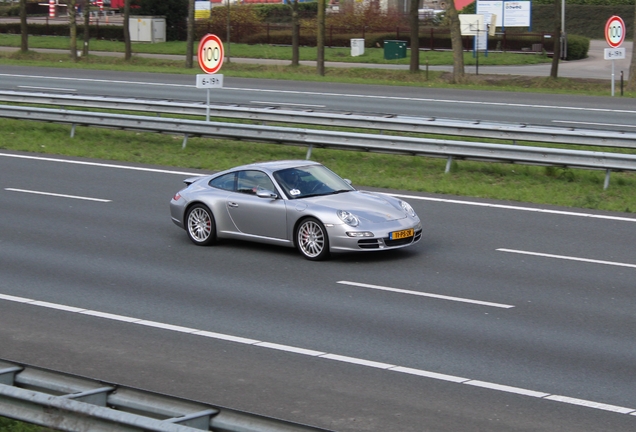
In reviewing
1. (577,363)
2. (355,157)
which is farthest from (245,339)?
(355,157)

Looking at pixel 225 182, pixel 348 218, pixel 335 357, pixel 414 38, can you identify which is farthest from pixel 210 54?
pixel 414 38

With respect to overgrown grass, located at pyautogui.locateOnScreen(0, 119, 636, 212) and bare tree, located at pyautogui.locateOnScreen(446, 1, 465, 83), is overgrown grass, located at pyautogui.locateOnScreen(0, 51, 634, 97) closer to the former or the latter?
bare tree, located at pyautogui.locateOnScreen(446, 1, 465, 83)

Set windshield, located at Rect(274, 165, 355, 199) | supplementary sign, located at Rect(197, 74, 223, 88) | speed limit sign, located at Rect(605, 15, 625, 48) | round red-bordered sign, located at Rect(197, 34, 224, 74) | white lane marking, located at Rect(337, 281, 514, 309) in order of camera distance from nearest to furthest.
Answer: white lane marking, located at Rect(337, 281, 514, 309), windshield, located at Rect(274, 165, 355, 199), supplementary sign, located at Rect(197, 74, 223, 88), round red-bordered sign, located at Rect(197, 34, 224, 74), speed limit sign, located at Rect(605, 15, 625, 48)

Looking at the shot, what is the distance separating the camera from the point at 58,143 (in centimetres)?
2245

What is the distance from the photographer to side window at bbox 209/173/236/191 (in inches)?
533

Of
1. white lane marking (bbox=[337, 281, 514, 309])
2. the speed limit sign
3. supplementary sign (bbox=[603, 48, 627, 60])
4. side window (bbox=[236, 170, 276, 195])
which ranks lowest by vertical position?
white lane marking (bbox=[337, 281, 514, 309])

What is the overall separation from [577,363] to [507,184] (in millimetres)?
9735

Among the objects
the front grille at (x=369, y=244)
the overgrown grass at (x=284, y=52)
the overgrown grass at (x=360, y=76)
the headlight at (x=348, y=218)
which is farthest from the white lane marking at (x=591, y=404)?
the overgrown grass at (x=284, y=52)

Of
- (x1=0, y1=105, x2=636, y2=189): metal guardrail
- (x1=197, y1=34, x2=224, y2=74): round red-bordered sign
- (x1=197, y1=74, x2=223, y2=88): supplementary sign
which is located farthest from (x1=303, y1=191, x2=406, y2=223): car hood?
(x1=197, y1=34, x2=224, y2=74): round red-bordered sign

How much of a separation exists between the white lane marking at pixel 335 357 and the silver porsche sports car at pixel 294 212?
10.5ft

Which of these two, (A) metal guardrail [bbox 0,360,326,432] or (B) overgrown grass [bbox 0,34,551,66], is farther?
(B) overgrown grass [bbox 0,34,551,66]

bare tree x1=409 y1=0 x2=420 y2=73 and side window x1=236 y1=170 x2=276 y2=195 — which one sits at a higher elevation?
bare tree x1=409 y1=0 x2=420 y2=73

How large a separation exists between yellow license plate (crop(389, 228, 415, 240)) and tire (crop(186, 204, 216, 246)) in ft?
8.87

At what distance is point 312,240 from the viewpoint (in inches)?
493
